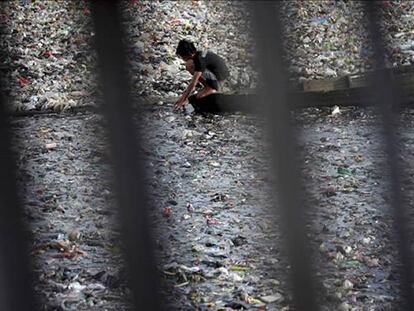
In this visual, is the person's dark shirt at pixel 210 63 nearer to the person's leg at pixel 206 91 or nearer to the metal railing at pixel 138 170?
the person's leg at pixel 206 91

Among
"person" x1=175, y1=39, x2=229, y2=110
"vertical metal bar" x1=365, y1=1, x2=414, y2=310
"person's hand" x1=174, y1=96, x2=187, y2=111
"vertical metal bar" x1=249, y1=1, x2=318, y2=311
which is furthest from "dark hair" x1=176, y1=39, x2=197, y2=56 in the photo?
"vertical metal bar" x1=249, y1=1, x2=318, y2=311

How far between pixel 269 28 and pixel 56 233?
6.56 feet

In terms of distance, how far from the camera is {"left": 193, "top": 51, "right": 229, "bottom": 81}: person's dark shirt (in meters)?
5.10

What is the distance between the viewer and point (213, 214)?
324 cm

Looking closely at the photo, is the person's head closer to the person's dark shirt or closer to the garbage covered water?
the person's dark shirt

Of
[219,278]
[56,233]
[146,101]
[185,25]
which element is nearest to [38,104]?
[185,25]

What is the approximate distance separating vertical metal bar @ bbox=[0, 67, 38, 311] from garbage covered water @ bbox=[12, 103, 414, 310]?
0.11 feet

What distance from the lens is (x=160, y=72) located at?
19.4 feet

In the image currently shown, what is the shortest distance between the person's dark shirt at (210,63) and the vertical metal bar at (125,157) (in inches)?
164

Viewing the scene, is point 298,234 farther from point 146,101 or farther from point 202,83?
point 202,83

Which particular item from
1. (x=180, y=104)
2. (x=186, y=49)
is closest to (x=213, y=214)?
(x=180, y=104)

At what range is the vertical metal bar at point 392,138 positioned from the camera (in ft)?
3.20

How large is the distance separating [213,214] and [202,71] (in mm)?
2098

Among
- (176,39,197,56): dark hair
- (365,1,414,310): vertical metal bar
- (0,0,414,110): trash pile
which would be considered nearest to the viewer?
(365,1,414,310): vertical metal bar
